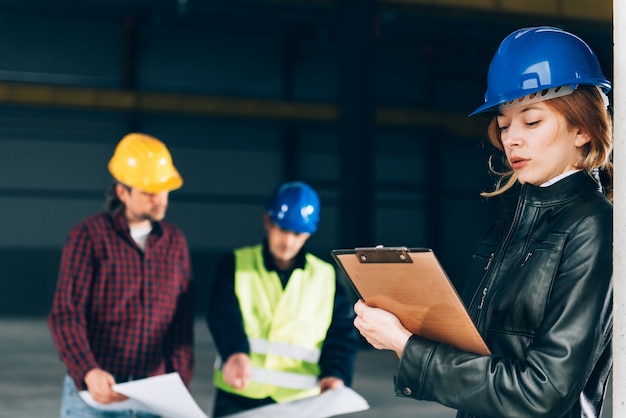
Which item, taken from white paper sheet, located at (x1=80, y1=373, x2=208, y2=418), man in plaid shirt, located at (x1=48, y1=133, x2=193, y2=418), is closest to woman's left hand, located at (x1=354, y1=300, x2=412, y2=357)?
white paper sheet, located at (x1=80, y1=373, x2=208, y2=418)

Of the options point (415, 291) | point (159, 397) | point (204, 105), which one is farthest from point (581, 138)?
point (204, 105)

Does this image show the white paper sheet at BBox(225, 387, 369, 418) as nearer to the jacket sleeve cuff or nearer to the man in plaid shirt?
the man in plaid shirt

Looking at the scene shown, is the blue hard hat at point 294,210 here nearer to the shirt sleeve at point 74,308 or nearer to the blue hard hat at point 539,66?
the shirt sleeve at point 74,308

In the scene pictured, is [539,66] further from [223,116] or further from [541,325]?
[223,116]

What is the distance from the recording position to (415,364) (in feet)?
5.01

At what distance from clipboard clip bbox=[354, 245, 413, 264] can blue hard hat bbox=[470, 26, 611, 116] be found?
0.36 m

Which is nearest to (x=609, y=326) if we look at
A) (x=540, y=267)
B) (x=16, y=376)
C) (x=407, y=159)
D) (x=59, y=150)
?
(x=540, y=267)

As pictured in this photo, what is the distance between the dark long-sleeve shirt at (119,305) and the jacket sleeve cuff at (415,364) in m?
1.56

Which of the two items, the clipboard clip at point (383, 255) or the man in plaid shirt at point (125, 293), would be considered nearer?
the clipboard clip at point (383, 255)

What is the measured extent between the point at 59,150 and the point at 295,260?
12.6 metres

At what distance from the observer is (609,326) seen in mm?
1433

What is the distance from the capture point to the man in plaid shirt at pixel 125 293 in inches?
113

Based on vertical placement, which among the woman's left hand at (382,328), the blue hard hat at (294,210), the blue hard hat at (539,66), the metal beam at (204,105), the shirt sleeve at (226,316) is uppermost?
the metal beam at (204,105)

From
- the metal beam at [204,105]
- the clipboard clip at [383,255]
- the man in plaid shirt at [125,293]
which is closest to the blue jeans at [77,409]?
the man in plaid shirt at [125,293]
